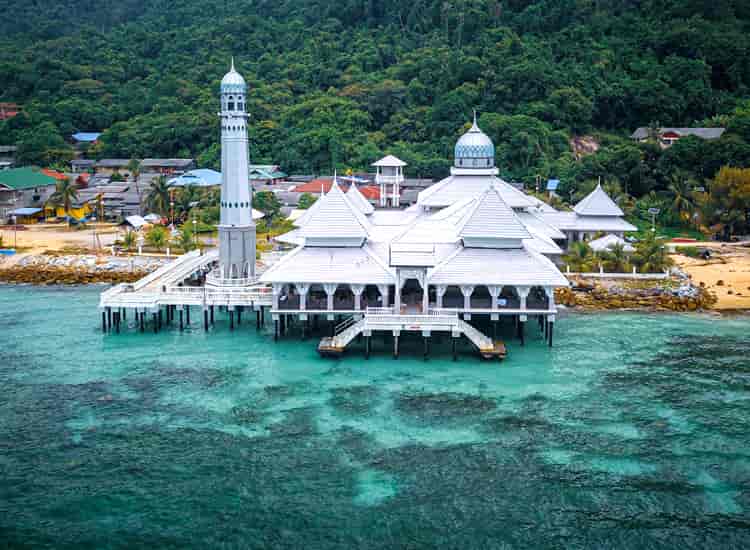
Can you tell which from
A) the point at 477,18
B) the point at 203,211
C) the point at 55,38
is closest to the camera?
the point at 203,211

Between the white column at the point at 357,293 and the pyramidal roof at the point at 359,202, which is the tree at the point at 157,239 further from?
the white column at the point at 357,293

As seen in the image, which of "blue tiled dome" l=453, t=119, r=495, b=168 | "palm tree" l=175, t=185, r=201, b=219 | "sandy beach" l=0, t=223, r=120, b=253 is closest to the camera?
"blue tiled dome" l=453, t=119, r=495, b=168

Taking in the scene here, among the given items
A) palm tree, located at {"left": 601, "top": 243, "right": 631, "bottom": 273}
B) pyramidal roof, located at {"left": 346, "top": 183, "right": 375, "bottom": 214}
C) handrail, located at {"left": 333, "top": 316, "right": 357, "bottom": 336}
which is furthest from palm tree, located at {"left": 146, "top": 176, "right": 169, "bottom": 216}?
palm tree, located at {"left": 601, "top": 243, "right": 631, "bottom": 273}

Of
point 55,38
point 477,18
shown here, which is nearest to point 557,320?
point 477,18

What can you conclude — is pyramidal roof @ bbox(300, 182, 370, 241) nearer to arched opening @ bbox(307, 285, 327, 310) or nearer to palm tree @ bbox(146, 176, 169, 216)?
arched opening @ bbox(307, 285, 327, 310)

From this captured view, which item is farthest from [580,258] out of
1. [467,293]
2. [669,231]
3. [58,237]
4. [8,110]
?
[8,110]

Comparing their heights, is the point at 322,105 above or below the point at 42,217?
above

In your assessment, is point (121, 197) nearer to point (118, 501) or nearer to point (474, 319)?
point (474, 319)
